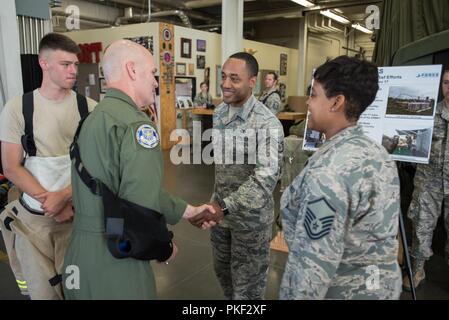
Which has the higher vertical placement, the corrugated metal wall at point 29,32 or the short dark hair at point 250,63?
the corrugated metal wall at point 29,32

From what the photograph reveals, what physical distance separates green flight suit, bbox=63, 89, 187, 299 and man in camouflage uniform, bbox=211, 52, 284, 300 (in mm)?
716

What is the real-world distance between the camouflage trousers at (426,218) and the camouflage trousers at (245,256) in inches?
60.0

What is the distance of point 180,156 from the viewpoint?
26.9ft

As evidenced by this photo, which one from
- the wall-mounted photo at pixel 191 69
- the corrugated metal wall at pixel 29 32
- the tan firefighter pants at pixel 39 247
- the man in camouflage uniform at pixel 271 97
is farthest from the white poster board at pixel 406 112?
the wall-mounted photo at pixel 191 69

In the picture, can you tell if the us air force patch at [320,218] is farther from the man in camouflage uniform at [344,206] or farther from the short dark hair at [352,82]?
the short dark hair at [352,82]

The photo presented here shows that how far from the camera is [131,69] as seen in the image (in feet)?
4.19

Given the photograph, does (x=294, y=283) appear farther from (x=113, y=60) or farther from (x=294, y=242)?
(x=113, y=60)

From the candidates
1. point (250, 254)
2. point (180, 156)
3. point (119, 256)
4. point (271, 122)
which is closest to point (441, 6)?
point (271, 122)

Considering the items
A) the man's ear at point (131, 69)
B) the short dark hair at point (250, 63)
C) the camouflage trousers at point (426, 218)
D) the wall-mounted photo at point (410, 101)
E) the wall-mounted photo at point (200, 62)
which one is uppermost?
the wall-mounted photo at point (200, 62)

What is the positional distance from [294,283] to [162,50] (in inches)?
311

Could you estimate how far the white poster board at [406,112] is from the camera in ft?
8.25

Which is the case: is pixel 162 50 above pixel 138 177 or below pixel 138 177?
above

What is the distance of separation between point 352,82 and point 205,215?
96cm

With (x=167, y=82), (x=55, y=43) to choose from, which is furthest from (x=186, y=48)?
(x=55, y=43)
